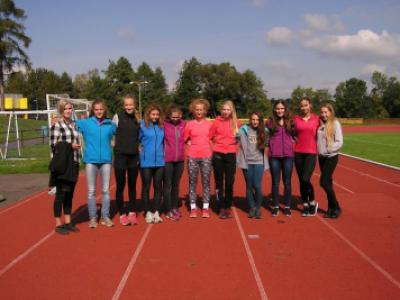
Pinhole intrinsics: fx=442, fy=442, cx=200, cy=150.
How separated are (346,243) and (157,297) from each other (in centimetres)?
275

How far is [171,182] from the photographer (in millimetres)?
6945

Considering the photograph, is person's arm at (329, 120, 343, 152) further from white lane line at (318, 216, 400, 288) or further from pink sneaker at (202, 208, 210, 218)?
pink sneaker at (202, 208, 210, 218)

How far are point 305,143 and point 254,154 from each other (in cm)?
80

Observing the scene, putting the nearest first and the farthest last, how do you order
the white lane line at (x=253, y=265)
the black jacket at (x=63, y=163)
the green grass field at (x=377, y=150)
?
1. the white lane line at (x=253, y=265)
2. the black jacket at (x=63, y=163)
3. the green grass field at (x=377, y=150)

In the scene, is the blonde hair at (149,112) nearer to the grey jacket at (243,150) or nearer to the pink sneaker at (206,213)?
the grey jacket at (243,150)

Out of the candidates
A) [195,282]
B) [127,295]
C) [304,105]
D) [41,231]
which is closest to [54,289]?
[127,295]

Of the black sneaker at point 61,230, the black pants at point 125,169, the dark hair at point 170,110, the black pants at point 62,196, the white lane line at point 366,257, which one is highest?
the dark hair at point 170,110

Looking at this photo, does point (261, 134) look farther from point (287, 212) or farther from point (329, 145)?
point (287, 212)

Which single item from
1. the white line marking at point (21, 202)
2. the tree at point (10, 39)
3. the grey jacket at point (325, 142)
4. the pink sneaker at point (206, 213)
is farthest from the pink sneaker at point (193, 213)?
the tree at point (10, 39)

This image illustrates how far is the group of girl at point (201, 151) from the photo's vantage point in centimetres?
636

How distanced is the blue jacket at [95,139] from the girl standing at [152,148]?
55cm

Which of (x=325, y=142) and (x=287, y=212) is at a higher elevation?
(x=325, y=142)

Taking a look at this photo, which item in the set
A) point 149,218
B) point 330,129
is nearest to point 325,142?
point 330,129

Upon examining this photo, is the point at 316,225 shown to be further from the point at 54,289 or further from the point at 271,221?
the point at 54,289
